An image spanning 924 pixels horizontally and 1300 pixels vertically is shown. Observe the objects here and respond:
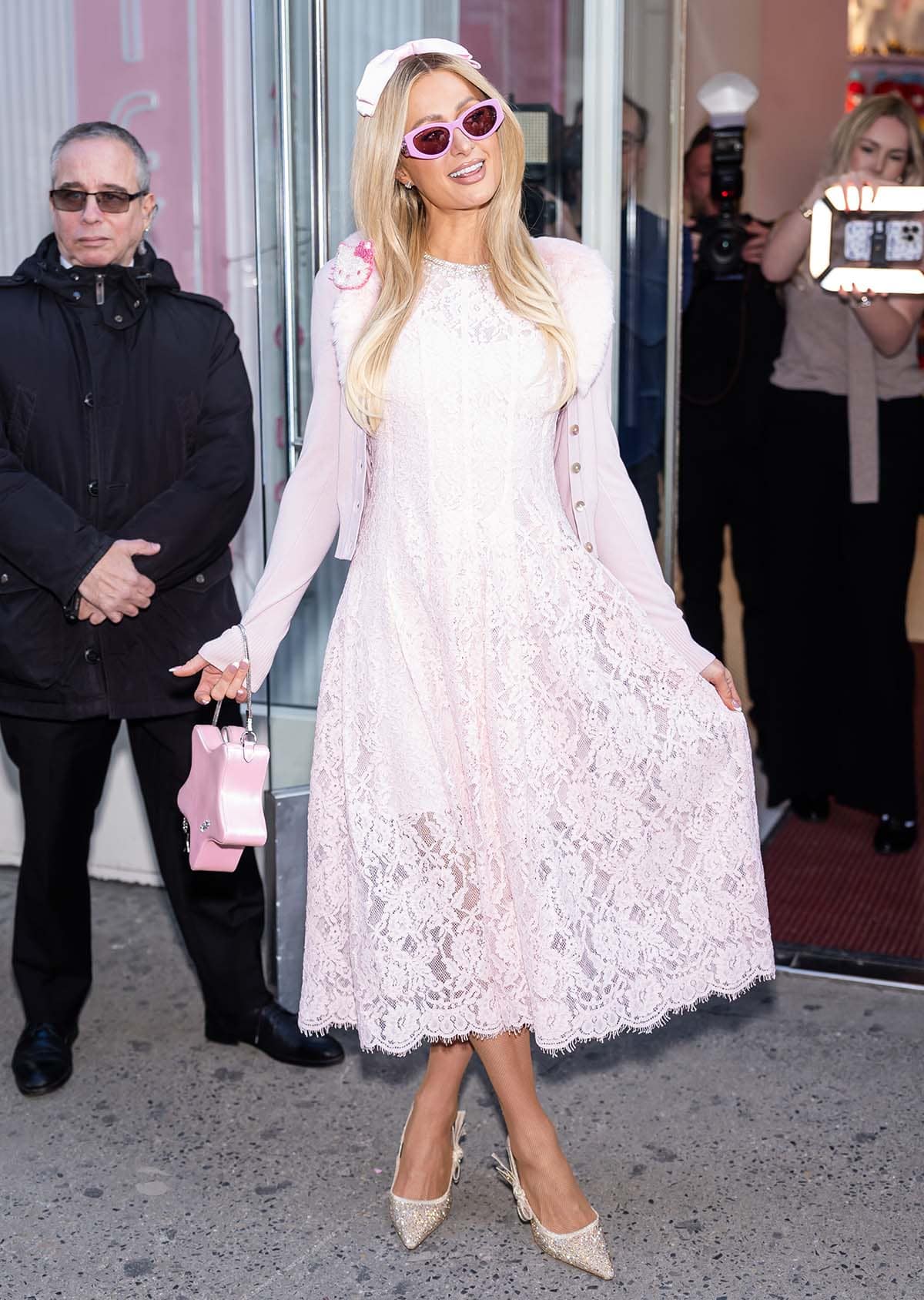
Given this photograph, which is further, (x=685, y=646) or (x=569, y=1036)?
(x=685, y=646)

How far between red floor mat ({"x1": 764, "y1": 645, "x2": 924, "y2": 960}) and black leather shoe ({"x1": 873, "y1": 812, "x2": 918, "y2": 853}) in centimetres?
3

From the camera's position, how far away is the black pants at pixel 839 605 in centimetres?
513

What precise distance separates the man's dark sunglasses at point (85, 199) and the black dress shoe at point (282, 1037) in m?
1.82

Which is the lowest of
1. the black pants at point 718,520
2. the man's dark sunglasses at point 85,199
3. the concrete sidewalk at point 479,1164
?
the concrete sidewalk at point 479,1164

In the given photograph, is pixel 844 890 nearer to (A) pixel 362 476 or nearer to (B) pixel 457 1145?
(B) pixel 457 1145

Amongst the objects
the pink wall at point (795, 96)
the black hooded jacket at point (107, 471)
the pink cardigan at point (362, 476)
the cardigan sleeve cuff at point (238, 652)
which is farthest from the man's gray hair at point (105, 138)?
the pink wall at point (795, 96)

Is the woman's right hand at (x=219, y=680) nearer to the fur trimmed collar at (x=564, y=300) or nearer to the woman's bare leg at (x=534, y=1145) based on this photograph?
the fur trimmed collar at (x=564, y=300)

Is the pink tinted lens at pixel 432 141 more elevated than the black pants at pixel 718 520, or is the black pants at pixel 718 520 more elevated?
the pink tinted lens at pixel 432 141

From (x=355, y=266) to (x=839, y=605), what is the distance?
308 cm

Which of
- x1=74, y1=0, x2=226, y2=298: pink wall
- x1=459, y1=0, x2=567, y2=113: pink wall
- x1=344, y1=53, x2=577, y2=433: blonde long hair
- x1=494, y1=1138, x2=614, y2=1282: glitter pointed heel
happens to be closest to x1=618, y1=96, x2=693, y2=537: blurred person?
x1=459, y1=0, x2=567, y2=113: pink wall

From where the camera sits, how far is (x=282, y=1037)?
3615 mm

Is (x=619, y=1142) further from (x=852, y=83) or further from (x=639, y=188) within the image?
(x=852, y=83)

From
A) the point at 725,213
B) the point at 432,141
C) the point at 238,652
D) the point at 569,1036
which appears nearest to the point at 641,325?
the point at 725,213

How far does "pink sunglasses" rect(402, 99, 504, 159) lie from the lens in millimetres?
2596
